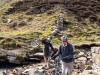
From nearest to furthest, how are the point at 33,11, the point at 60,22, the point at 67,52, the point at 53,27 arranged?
the point at 67,52 < the point at 53,27 < the point at 60,22 < the point at 33,11

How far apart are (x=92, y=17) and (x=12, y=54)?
1809 cm

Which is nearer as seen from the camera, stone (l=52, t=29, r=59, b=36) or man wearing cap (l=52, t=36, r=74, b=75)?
man wearing cap (l=52, t=36, r=74, b=75)

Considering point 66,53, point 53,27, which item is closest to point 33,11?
point 53,27

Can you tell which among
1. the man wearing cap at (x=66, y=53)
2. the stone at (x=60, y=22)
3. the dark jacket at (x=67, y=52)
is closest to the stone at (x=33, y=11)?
the stone at (x=60, y=22)

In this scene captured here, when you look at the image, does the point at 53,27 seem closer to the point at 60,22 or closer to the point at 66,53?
the point at 60,22

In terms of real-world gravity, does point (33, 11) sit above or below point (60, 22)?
above

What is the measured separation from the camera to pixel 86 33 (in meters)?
29.0

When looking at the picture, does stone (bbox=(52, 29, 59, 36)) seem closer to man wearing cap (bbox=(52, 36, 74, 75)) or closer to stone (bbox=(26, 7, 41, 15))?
stone (bbox=(26, 7, 41, 15))

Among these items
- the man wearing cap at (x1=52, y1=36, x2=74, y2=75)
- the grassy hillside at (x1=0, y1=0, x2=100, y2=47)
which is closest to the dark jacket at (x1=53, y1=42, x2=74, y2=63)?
the man wearing cap at (x1=52, y1=36, x2=74, y2=75)

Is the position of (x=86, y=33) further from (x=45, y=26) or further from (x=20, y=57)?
(x=20, y=57)

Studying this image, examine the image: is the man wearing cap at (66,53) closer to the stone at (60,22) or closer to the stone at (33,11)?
the stone at (60,22)

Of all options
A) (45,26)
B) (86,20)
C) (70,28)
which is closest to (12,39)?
(45,26)

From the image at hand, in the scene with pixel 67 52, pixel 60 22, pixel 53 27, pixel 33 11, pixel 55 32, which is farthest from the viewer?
pixel 33 11

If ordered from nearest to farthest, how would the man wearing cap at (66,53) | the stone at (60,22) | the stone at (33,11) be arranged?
the man wearing cap at (66,53)
the stone at (60,22)
the stone at (33,11)
